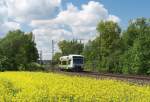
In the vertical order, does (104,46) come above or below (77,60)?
above

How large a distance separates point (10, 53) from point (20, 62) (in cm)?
676

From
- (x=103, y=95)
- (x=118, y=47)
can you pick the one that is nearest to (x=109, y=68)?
(x=118, y=47)

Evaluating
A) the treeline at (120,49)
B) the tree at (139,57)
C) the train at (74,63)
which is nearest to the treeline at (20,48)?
the train at (74,63)

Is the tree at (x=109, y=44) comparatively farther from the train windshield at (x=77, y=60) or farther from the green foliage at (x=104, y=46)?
the train windshield at (x=77, y=60)

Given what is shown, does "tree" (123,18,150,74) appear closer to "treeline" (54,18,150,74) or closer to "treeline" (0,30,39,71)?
"treeline" (54,18,150,74)

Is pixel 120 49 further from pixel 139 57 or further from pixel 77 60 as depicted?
pixel 139 57

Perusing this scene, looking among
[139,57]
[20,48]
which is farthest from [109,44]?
[139,57]

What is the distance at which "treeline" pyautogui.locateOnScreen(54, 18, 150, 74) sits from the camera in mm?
73375

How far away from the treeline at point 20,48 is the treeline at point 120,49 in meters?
13.9

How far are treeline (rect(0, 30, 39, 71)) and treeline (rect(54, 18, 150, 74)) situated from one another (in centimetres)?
1393

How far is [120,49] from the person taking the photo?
9944 cm

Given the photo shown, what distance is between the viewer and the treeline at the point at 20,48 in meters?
89.0

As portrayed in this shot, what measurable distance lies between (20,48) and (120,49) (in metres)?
20.8

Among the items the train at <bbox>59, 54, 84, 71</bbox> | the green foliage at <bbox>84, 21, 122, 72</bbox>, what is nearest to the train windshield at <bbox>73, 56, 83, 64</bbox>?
the train at <bbox>59, 54, 84, 71</bbox>
